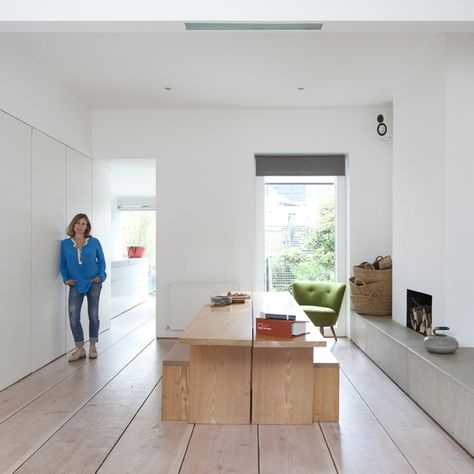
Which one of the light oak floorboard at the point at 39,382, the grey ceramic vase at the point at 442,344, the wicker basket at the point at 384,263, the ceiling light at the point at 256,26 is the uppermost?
the ceiling light at the point at 256,26

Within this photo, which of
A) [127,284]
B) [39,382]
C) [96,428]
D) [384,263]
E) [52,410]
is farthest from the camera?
[127,284]

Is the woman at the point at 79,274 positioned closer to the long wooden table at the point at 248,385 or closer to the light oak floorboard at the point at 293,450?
the long wooden table at the point at 248,385

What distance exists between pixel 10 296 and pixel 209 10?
8.52ft

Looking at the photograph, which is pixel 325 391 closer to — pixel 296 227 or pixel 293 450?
pixel 293 450

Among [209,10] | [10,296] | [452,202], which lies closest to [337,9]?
[209,10]

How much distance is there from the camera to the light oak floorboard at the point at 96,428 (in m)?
2.62

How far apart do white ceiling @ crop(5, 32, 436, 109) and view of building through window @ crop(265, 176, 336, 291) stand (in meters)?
0.98

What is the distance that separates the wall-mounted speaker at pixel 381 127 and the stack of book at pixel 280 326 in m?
3.69

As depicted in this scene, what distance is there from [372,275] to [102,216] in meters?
3.11

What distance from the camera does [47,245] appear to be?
4758mm

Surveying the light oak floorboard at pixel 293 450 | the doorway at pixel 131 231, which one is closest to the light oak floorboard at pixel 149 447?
the light oak floorboard at pixel 293 450

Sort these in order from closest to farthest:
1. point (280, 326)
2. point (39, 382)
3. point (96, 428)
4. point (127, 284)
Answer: point (280, 326) → point (96, 428) → point (39, 382) → point (127, 284)

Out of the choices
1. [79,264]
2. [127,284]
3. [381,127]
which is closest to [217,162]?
[381,127]

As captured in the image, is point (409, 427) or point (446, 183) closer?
point (409, 427)
